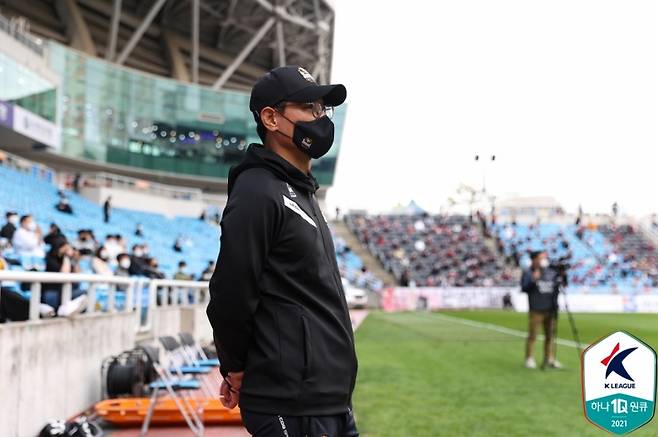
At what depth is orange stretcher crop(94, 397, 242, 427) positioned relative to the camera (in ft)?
23.8

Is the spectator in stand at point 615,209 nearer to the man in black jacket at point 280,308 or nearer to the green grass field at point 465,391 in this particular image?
the green grass field at point 465,391

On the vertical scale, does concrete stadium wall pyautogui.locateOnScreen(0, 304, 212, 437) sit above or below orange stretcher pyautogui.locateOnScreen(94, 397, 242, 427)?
above

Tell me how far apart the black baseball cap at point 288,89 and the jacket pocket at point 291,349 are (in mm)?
816

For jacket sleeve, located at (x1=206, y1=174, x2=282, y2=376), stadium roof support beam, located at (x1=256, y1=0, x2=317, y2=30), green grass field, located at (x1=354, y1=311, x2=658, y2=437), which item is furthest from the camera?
stadium roof support beam, located at (x1=256, y1=0, x2=317, y2=30)

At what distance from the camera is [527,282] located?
11.7m

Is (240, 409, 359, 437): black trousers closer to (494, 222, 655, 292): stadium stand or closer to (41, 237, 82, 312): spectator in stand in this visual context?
(41, 237, 82, 312): spectator in stand

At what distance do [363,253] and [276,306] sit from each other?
5065 cm

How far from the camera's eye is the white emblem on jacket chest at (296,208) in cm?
261

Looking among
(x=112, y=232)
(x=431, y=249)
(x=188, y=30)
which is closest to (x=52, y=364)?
(x=112, y=232)


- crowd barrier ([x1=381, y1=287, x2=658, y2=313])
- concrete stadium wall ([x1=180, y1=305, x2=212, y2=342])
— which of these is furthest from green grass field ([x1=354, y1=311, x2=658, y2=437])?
crowd barrier ([x1=381, y1=287, x2=658, y2=313])

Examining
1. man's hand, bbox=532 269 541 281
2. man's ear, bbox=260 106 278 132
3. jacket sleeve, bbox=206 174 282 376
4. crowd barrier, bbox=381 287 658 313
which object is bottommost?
crowd barrier, bbox=381 287 658 313

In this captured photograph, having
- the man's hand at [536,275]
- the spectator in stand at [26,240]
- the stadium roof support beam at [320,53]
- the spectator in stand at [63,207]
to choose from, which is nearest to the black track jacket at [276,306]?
the man's hand at [536,275]

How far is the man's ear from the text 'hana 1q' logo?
163 cm

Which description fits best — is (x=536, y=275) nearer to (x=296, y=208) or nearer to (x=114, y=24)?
(x=296, y=208)
